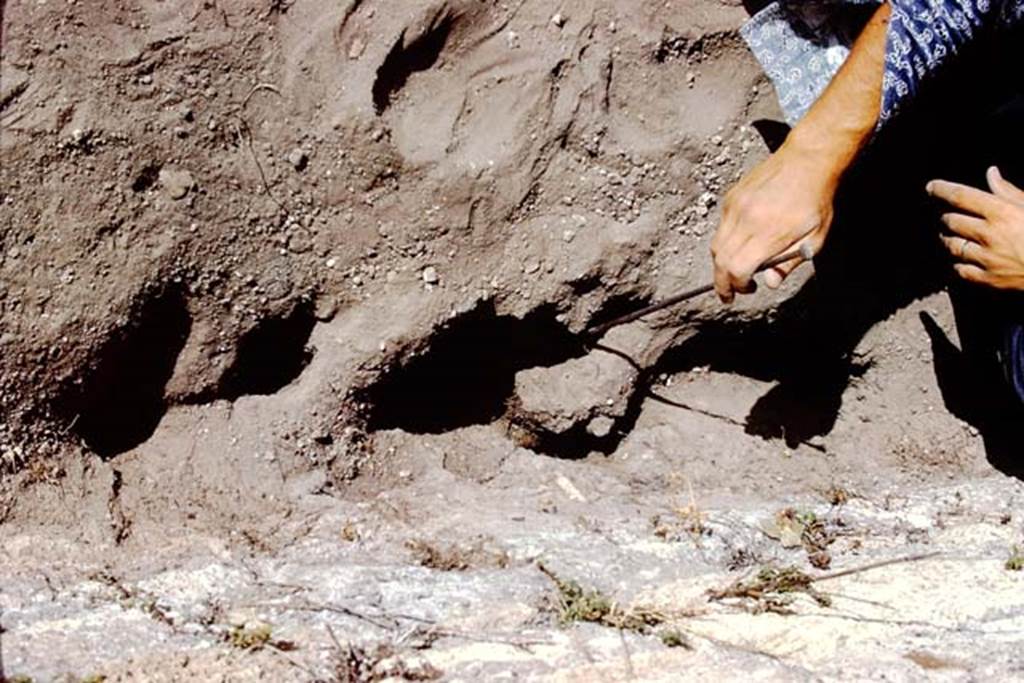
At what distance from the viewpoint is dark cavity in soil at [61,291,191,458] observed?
2.50m

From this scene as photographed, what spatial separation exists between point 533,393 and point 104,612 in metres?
1.02

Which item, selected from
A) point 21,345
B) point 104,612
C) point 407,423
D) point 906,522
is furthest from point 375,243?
point 906,522

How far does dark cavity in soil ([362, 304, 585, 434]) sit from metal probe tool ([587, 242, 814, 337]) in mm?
65

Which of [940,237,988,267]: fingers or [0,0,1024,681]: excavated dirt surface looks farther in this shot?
[940,237,988,267]: fingers

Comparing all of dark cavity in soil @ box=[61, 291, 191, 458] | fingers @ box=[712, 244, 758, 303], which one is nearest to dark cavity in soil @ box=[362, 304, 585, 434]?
dark cavity in soil @ box=[61, 291, 191, 458]

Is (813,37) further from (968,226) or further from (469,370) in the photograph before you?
(469,370)

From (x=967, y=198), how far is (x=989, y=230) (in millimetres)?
77

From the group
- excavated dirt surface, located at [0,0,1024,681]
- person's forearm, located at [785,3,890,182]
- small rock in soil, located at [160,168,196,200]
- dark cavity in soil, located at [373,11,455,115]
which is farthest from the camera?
dark cavity in soil, located at [373,11,455,115]

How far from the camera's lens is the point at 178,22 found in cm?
246

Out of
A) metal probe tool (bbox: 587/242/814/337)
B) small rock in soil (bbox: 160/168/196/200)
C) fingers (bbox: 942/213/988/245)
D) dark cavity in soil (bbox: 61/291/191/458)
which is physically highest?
small rock in soil (bbox: 160/168/196/200)

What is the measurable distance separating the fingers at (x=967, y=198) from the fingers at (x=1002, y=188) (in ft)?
0.07

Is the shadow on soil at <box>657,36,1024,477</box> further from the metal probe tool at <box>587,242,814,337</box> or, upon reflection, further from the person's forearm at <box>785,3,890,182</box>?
the person's forearm at <box>785,3,890,182</box>

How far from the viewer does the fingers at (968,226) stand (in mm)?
2541

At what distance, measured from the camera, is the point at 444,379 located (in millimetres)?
2826
